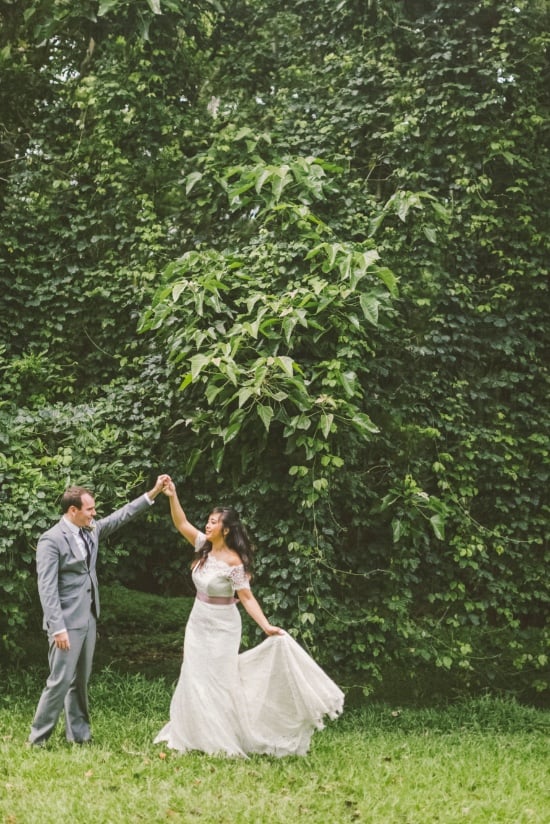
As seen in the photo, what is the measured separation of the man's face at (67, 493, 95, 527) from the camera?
5363mm

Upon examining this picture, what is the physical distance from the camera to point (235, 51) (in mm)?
9203

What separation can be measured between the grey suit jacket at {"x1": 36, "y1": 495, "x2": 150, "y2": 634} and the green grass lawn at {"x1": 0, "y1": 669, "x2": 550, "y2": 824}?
2.71 ft

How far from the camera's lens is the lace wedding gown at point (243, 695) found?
16.8 feet

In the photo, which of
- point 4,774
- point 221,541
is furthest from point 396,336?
point 4,774

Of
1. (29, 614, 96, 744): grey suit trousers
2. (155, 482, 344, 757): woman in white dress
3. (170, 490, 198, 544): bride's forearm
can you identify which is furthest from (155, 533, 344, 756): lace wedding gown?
(29, 614, 96, 744): grey suit trousers

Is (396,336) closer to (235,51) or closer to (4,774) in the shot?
(235,51)

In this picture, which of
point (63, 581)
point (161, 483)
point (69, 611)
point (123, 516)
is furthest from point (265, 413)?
point (69, 611)

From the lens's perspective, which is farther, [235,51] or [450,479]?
[235,51]

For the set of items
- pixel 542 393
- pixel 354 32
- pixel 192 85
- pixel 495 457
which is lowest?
pixel 495 457

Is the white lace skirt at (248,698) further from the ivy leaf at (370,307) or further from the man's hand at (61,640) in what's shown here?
the ivy leaf at (370,307)

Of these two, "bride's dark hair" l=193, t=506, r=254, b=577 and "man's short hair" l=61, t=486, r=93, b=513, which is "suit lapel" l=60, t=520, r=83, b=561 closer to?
"man's short hair" l=61, t=486, r=93, b=513

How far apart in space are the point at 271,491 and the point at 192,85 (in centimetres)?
509

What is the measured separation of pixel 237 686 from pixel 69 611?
48.2 inches

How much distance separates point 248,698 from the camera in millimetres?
5250
